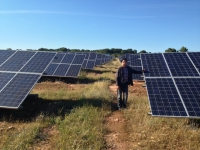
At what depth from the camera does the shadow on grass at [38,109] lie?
340 inches

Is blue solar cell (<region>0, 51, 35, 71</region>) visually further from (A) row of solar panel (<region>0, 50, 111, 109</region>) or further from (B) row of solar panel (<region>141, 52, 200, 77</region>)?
(B) row of solar panel (<region>141, 52, 200, 77</region>)

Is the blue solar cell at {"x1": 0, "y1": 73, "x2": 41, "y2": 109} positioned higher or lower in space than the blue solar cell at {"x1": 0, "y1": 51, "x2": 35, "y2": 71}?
lower

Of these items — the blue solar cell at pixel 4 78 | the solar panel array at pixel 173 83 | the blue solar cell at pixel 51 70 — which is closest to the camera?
the solar panel array at pixel 173 83

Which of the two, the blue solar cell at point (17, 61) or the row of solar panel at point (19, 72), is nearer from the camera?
the row of solar panel at point (19, 72)

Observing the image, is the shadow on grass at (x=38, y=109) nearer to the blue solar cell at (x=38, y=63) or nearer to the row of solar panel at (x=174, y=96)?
the blue solar cell at (x=38, y=63)

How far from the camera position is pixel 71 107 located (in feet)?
32.1

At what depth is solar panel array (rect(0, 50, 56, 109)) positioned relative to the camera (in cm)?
863

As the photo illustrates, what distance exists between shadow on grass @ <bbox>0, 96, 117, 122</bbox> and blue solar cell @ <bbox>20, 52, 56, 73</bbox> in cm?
161

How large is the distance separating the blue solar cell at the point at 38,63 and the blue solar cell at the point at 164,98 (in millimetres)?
5132

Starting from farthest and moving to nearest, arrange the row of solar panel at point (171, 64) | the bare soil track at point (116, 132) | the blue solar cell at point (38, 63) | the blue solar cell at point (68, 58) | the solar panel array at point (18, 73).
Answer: the blue solar cell at point (68, 58) < the blue solar cell at point (38, 63) < the row of solar panel at point (171, 64) < the solar panel array at point (18, 73) < the bare soil track at point (116, 132)

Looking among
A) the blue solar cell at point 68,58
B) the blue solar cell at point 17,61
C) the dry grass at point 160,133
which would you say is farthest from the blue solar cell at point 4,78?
the blue solar cell at point 68,58

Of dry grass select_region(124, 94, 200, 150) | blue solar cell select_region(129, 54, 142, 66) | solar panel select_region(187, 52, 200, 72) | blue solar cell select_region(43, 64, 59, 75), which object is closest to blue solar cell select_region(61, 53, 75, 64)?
blue solar cell select_region(43, 64, 59, 75)

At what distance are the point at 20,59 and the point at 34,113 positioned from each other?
12.6ft

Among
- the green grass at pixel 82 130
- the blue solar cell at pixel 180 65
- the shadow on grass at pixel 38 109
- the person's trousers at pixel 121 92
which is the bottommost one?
the green grass at pixel 82 130
